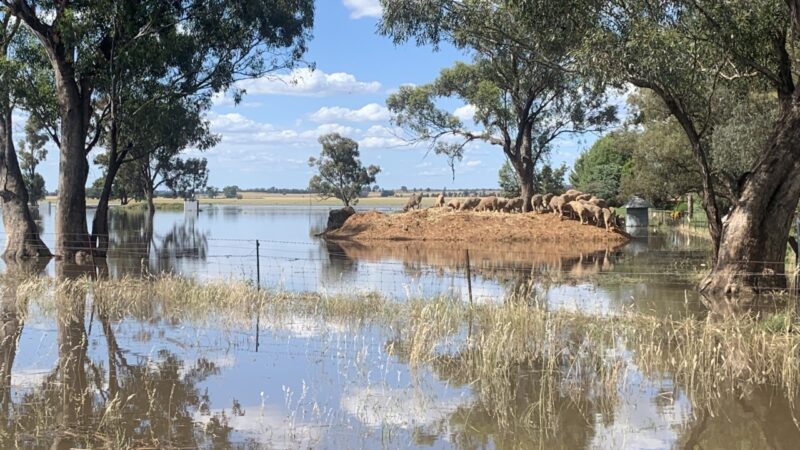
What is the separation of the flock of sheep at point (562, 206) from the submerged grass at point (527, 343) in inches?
979

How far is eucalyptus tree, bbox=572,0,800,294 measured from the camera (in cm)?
1350

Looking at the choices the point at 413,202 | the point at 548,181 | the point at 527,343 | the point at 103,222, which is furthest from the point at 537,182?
the point at 527,343

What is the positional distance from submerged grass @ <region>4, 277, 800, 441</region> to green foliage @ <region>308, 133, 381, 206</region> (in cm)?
8047

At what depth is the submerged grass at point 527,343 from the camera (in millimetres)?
7297

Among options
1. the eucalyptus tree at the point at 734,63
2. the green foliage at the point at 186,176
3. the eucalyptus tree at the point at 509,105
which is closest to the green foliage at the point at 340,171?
the green foliage at the point at 186,176

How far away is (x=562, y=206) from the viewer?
38062mm

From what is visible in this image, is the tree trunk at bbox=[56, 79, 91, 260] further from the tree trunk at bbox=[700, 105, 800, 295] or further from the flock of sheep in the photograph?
the flock of sheep

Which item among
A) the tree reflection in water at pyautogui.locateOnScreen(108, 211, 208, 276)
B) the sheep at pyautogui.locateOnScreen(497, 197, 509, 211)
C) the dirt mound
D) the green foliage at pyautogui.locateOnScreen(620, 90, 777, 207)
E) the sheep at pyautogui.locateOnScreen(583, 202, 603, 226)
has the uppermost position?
the green foliage at pyautogui.locateOnScreen(620, 90, 777, 207)

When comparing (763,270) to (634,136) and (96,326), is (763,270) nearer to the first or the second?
(96,326)

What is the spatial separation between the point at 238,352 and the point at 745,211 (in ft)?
34.5

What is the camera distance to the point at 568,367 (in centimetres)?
841

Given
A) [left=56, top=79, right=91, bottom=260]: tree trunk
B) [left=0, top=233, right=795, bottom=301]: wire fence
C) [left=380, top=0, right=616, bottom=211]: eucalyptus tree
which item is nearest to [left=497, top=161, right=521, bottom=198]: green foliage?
[left=380, top=0, right=616, bottom=211]: eucalyptus tree

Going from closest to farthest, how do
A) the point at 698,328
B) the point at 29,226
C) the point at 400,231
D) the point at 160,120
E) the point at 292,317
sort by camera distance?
the point at 698,328, the point at 292,317, the point at 29,226, the point at 160,120, the point at 400,231

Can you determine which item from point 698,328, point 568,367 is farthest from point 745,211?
point 568,367
